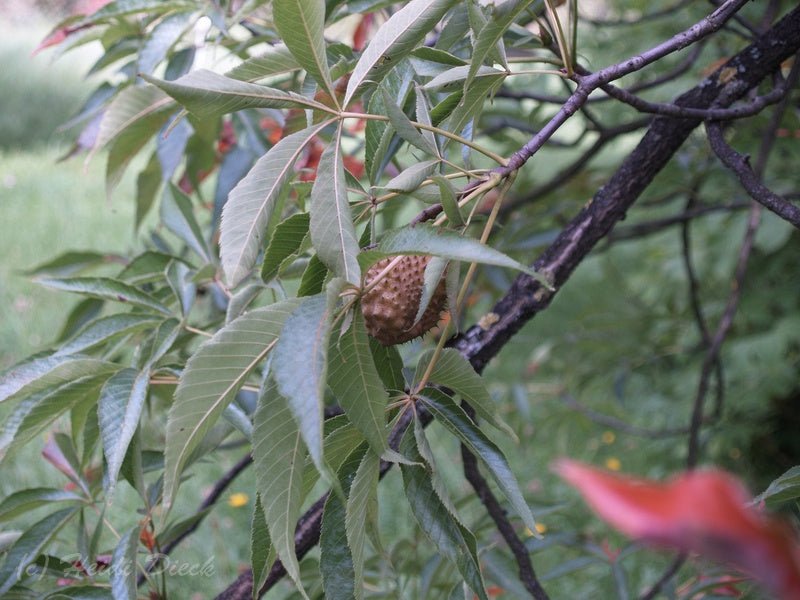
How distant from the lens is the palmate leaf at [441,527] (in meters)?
0.65

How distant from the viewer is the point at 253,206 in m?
0.63

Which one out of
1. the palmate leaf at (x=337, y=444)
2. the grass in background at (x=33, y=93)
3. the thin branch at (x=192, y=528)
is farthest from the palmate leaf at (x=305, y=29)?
the grass in background at (x=33, y=93)

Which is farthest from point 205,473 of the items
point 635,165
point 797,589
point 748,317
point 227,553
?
point 797,589

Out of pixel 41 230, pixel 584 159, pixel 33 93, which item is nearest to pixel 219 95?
pixel 584 159

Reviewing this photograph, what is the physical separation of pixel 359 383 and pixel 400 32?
29cm

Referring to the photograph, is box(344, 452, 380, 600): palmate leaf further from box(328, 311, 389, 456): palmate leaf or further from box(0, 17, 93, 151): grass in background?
box(0, 17, 93, 151): grass in background

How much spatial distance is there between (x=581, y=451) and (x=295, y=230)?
2665 millimetres

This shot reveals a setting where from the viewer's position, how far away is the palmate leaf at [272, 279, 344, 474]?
474mm

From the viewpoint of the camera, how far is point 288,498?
0.56 metres

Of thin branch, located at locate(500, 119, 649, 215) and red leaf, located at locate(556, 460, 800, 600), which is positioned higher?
red leaf, located at locate(556, 460, 800, 600)

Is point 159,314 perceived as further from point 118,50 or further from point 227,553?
point 227,553

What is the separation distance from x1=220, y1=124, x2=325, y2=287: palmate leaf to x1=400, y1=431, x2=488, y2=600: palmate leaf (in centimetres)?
21

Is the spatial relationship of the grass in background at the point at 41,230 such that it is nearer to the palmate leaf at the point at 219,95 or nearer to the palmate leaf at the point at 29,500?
the palmate leaf at the point at 29,500

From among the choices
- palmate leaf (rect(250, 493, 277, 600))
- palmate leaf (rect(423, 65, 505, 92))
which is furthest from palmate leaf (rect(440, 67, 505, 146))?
palmate leaf (rect(250, 493, 277, 600))
